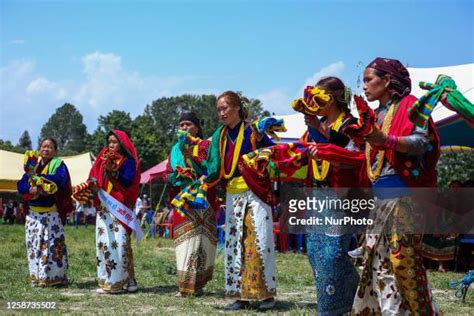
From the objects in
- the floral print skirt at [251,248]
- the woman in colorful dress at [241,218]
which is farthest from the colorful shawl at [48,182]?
the floral print skirt at [251,248]

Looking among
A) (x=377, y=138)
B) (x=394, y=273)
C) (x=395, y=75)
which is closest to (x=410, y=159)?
(x=377, y=138)

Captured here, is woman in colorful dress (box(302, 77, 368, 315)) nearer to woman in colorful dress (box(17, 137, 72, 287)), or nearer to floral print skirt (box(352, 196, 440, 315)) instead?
floral print skirt (box(352, 196, 440, 315))

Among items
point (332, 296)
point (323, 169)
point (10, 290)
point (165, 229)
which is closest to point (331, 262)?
point (332, 296)

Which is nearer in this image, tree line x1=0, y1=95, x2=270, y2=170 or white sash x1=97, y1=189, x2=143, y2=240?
white sash x1=97, y1=189, x2=143, y2=240

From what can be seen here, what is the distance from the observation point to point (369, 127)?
358 centimetres

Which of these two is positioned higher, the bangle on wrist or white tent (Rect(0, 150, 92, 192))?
white tent (Rect(0, 150, 92, 192))

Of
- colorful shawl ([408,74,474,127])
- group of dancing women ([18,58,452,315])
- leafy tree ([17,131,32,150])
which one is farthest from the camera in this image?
leafy tree ([17,131,32,150])

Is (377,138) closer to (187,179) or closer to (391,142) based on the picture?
(391,142)

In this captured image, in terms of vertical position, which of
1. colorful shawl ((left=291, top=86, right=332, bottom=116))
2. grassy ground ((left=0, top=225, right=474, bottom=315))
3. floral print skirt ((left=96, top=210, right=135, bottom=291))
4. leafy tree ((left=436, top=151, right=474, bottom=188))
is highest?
leafy tree ((left=436, top=151, right=474, bottom=188))

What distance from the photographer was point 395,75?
4008 millimetres

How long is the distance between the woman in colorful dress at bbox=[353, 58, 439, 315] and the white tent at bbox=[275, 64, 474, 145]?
6.03m

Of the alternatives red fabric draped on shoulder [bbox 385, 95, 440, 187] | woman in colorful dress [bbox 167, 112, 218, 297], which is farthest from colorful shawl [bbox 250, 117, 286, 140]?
red fabric draped on shoulder [bbox 385, 95, 440, 187]

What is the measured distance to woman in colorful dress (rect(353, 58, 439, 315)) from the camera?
3666mm

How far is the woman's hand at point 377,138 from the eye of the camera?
11.8ft
